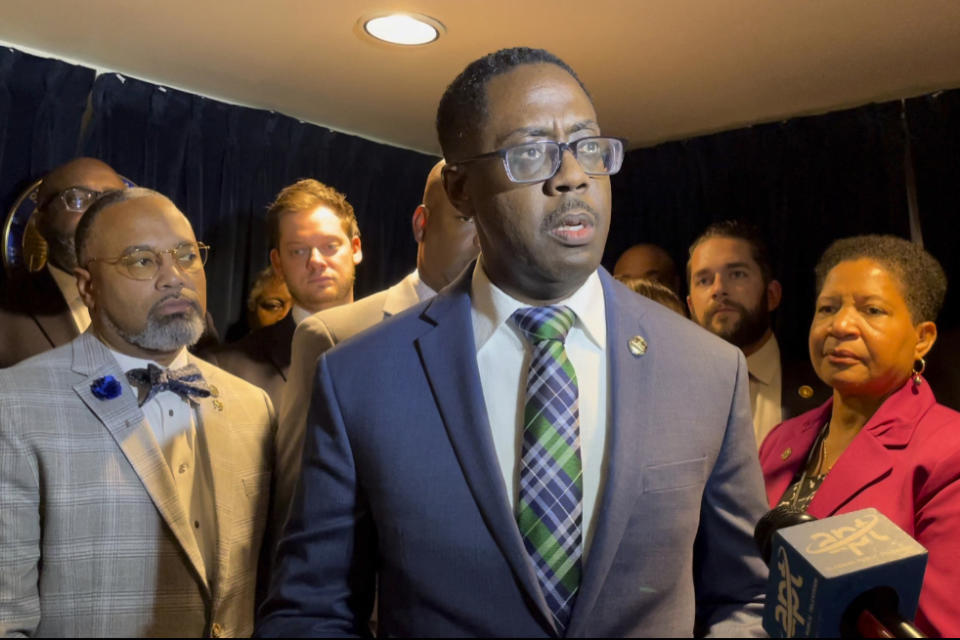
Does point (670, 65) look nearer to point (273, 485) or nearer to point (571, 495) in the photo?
point (273, 485)

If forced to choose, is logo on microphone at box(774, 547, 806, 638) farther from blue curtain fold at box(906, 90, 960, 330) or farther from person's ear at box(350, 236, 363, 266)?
blue curtain fold at box(906, 90, 960, 330)

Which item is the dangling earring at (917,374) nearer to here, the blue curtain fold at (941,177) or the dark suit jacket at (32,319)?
the blue curtain fold at (941,177)

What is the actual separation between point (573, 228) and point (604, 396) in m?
0.24

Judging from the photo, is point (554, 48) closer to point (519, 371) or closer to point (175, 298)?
point (175, 298)

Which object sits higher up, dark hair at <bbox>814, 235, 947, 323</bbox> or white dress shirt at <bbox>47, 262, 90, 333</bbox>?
dark hair at <bbox>814, 235, 947, 323</bbox>

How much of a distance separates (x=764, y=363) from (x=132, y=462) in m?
2.23

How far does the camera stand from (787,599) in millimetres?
842

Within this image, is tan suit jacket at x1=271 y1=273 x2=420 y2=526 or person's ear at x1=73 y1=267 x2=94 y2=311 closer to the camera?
tan suit jacket at x1=271 y1=273 x2=420 y2=526

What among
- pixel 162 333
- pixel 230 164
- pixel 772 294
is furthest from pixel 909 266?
pixel 230 164

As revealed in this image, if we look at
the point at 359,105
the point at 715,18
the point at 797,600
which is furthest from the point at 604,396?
the point at 359,105

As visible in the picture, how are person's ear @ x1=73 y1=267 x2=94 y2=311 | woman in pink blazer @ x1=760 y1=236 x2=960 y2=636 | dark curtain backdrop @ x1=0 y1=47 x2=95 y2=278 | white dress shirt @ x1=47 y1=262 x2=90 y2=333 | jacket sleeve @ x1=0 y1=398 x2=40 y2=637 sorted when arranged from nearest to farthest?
jacket sleeve @ x1=0 y1=398 x2=40 y2=637
woman in pink blazer @ x1=760 y1=236 x2=960 y2=636
person's ear @ x1=73 y1=267 x2=94 y2=311
white dress shirt @ x1=47 y1=262 x2=90 y2=333
dark curtain backdrop @ x1=0 y1=47 x2=95 y2=278

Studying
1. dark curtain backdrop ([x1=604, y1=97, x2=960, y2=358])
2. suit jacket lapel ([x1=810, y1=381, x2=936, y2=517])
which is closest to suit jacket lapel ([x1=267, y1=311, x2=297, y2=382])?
suit jacket lapel ([x1=810, y1=381, x2=936, y2=517])

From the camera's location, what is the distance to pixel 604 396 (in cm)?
112

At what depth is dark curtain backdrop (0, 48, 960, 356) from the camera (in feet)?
10.5
